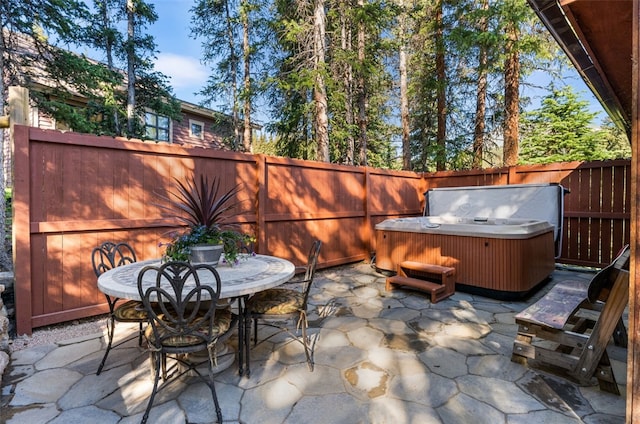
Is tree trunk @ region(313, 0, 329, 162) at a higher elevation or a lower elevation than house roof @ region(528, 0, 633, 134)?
higher

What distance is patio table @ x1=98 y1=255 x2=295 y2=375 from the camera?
5.39ft

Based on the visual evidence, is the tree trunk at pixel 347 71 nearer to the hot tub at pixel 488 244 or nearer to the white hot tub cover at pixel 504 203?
the white hot tub cover at pixel 504 203

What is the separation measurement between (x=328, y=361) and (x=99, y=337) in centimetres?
193

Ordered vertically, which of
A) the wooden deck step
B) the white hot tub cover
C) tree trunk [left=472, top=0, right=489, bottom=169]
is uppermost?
tree trunk [left=472, top=0, right=489, bottom=169]

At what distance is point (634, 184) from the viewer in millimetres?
1180

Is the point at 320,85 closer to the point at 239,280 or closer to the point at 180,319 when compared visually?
the point at 239,280

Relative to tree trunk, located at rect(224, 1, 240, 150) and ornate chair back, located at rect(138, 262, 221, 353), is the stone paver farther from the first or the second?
tree trunk, located at rect(224, 1, 240, 150)

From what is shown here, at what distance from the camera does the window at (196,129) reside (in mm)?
10244

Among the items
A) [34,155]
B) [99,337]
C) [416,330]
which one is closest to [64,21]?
[34,155]

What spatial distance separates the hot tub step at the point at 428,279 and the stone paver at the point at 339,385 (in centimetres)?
70

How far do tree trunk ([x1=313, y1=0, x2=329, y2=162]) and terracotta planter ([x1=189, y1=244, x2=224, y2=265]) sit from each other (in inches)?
171

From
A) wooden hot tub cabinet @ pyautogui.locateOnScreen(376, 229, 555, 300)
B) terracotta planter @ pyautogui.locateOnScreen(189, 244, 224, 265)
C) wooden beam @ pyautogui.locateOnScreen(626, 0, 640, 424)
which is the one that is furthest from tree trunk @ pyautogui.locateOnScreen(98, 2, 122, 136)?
wooden beam @ pyautogui.locateOnScreen(626, 0, 640, 424)

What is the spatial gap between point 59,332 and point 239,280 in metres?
2.00

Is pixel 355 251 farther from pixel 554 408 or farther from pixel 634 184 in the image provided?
pixel 634 184
